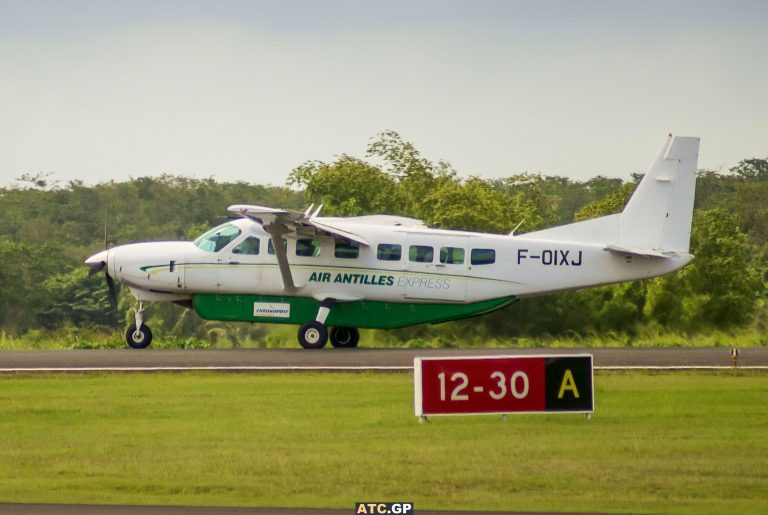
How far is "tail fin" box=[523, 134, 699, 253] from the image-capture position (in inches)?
1245

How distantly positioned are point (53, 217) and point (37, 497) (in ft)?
250

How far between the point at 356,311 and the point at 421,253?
1904 mm

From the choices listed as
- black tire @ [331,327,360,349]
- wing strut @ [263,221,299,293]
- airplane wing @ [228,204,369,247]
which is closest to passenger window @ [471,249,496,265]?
airplane wing @ [228,204,369,247]

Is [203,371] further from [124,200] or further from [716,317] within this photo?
[124,200]

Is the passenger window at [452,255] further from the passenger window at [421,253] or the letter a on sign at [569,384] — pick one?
the letter a on sign at [569,384]

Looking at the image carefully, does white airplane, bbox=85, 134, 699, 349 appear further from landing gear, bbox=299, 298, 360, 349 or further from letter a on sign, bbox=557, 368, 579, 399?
letter a on sign, bbox=557, 368, 579, 399

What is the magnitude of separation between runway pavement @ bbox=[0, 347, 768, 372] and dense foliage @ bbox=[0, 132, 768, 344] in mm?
4763

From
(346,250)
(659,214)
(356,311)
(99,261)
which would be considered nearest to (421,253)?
(346,250)

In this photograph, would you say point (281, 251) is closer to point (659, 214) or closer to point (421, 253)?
point (421, 253)

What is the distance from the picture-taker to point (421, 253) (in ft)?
105

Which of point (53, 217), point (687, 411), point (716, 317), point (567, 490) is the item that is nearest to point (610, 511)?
point (567, 490)

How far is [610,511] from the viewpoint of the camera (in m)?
15.1

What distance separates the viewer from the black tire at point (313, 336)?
31.7 metres

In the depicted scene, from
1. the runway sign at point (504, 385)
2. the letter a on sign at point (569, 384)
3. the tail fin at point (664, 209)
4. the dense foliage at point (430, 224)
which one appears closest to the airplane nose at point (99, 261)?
the dense foliage at point (430, 224)
